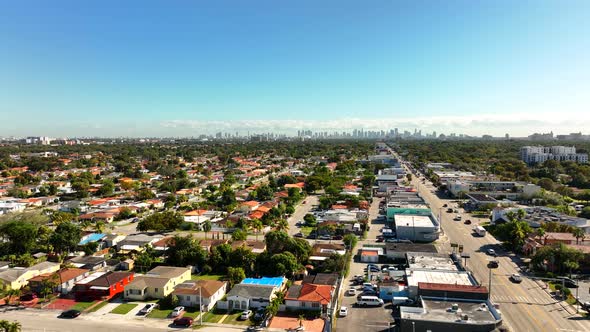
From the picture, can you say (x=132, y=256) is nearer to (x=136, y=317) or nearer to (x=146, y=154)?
(x=136, y=317)

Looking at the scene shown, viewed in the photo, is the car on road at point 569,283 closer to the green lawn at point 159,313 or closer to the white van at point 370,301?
the white van at point 370,301

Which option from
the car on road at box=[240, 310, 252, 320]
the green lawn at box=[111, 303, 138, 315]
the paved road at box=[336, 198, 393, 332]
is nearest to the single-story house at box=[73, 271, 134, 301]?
the green lawn at box=[111, 303, 138, 315]

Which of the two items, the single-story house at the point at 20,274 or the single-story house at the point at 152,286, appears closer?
the single-story house at the point at 152,286

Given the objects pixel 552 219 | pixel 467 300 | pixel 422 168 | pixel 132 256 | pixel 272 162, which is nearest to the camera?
pixel 467 300

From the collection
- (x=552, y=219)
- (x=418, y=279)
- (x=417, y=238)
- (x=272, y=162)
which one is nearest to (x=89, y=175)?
(x=272, y=162)

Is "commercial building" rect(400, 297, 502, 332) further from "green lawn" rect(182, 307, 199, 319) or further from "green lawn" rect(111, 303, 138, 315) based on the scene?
"green lawn" rect(111, 303, 138, 315)

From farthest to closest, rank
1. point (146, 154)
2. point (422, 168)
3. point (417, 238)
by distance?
point (146, 154) → point (422, 168) → point (417, 238)

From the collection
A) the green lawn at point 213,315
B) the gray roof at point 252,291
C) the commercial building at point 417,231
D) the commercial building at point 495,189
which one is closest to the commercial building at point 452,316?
the gray roof at point 252,291
